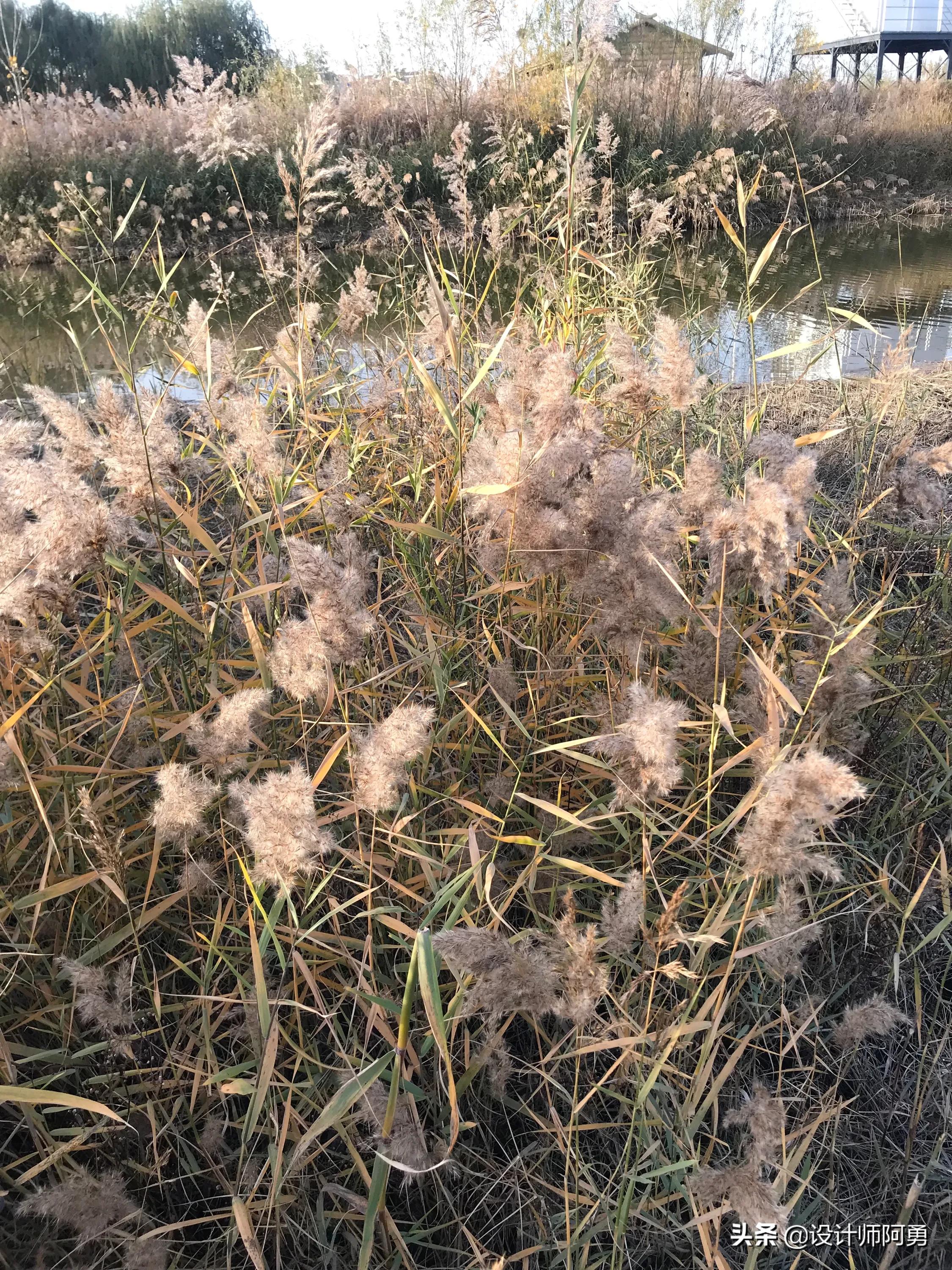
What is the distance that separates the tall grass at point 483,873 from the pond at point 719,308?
777mm

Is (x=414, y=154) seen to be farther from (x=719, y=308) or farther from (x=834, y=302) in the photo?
(x=719, y=308)

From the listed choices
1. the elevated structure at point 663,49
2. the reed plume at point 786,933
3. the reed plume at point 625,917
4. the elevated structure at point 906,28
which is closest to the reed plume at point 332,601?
the reed plume at point 625,917

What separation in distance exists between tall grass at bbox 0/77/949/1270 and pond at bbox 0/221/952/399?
0.78 metres

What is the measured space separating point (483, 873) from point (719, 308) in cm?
302

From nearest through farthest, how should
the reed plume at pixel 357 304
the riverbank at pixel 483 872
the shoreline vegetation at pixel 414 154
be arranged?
the riverbank at pixel 483 872 < the reed plume at pixel 357 304 < the shoreline vegetation at pixel 414 154

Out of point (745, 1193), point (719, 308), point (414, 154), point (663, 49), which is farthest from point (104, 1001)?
point (663, 49)

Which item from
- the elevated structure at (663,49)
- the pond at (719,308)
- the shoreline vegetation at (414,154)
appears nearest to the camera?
the pond at (719,308)

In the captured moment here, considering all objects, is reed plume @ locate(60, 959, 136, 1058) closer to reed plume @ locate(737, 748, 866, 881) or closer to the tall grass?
the tall grass

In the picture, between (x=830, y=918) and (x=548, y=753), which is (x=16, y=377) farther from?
(x=830, y=918)

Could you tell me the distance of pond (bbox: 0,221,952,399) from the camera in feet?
10.5

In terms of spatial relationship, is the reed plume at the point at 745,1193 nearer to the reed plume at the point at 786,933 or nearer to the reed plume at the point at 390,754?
the reed plume at the point at 786,933

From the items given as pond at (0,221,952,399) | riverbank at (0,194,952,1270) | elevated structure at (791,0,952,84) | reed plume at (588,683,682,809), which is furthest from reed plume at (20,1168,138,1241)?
elevated structure at (791,0,952,84)

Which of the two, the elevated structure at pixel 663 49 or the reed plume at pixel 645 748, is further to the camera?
the elevated structure at pixel 663 49

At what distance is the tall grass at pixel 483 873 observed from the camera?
933 mm
